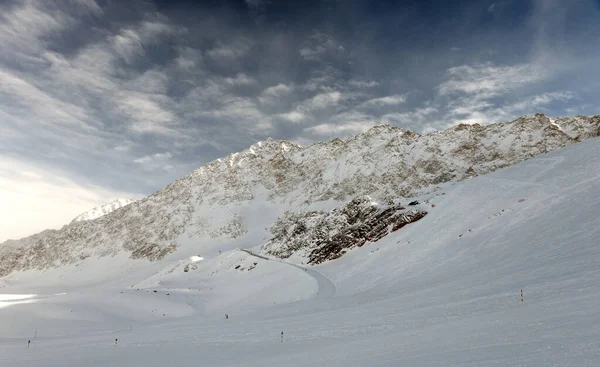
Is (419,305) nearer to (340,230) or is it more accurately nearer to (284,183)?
(340,230)

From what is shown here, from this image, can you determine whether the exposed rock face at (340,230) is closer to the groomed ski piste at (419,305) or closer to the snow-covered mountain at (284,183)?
the groomed ski piste at (419,305)

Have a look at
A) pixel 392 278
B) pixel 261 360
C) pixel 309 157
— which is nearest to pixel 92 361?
pixel 261 360

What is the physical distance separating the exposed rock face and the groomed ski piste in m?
3.82

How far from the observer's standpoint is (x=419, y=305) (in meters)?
17.8

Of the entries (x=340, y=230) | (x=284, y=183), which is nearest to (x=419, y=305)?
(x=340, y=230)

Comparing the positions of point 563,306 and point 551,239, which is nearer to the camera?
point 563,306

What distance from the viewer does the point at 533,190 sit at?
3688cm

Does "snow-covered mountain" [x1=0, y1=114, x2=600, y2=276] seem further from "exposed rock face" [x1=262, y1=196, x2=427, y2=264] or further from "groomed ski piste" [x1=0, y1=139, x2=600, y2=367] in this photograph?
"groomed ski piste" [x1=0, y1=139, x2=600, y2=367]

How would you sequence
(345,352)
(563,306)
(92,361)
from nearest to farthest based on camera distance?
(563,306)
(345,352)
(92,361)

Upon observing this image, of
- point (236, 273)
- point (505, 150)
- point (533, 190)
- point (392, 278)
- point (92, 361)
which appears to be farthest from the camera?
point (505, 150)

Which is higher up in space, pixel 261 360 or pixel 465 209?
pixel 465 209

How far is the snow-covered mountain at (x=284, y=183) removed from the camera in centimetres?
12031

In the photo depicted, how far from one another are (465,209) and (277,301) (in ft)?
85.0

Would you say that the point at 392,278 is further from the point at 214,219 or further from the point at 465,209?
the point at 214,219
